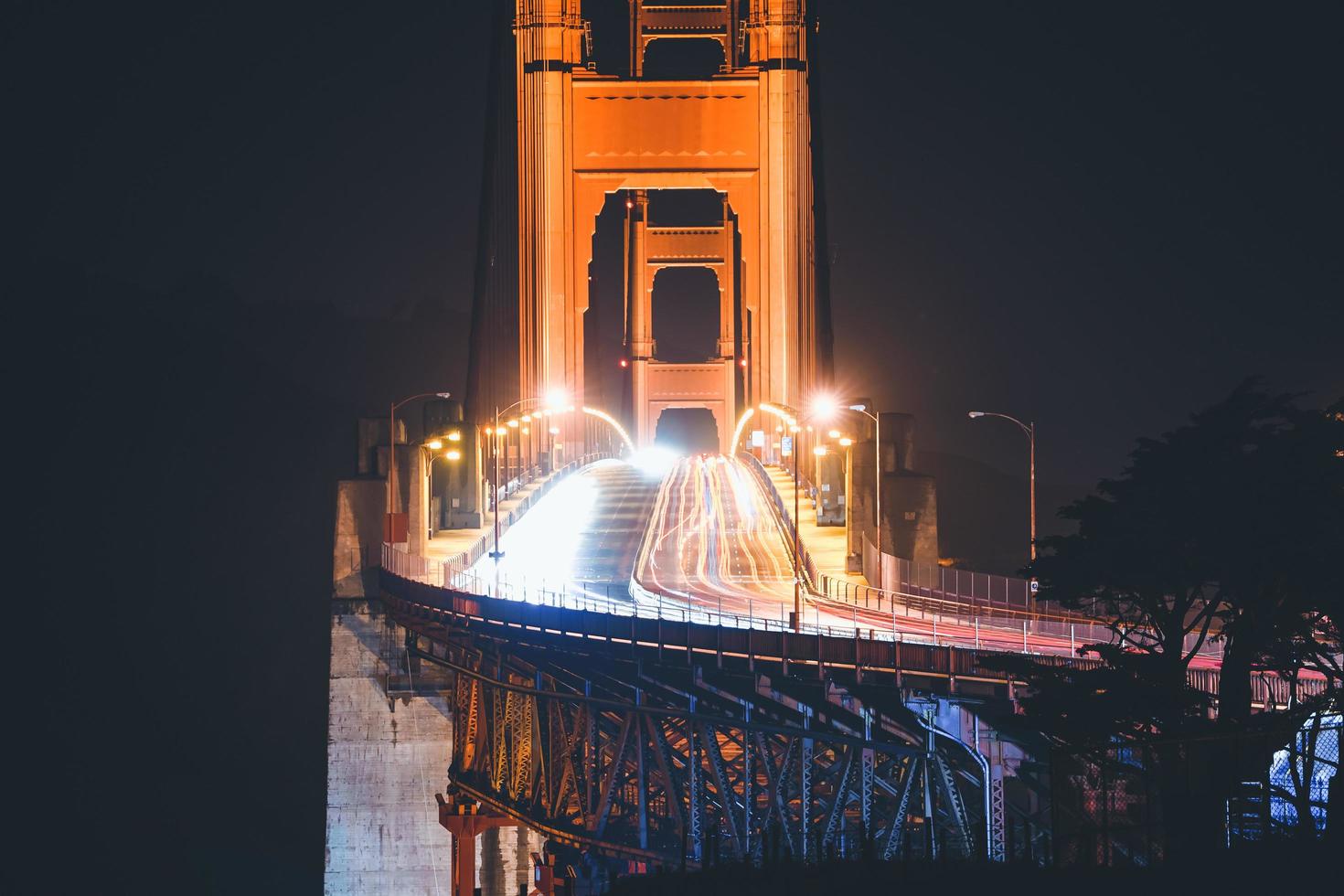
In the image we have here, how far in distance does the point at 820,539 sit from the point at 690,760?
21.3 metres

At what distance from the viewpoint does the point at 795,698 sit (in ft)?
120

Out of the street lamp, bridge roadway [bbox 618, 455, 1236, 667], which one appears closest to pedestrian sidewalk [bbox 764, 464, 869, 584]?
bridge roadway [bbox 618, 455, 1236, 667]

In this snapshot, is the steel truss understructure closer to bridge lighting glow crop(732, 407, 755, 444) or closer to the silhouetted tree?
the silhouetted tree

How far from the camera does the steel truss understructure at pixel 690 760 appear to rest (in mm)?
34375

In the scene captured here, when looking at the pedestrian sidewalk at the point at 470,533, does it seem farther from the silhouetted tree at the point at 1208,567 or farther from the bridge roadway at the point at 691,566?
the silhouetted tree at the point at 1208,567

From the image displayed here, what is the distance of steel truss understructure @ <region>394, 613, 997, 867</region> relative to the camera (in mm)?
34375

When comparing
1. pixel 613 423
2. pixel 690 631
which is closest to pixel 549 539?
pixel 690 631

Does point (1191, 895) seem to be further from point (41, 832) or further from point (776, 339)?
point (41, 832)

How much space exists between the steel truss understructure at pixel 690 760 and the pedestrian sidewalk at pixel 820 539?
6893 mm

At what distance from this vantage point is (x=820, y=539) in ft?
195

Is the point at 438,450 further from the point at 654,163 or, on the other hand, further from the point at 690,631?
the point at 654,163

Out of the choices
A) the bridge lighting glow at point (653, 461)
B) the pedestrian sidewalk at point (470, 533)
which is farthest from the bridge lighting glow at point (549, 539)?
the bridge lighting glow at point (653, 461)

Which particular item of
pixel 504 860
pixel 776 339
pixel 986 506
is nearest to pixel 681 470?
pixel 776 339

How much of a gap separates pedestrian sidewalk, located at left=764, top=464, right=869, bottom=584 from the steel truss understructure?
Result: 22.6 ft
